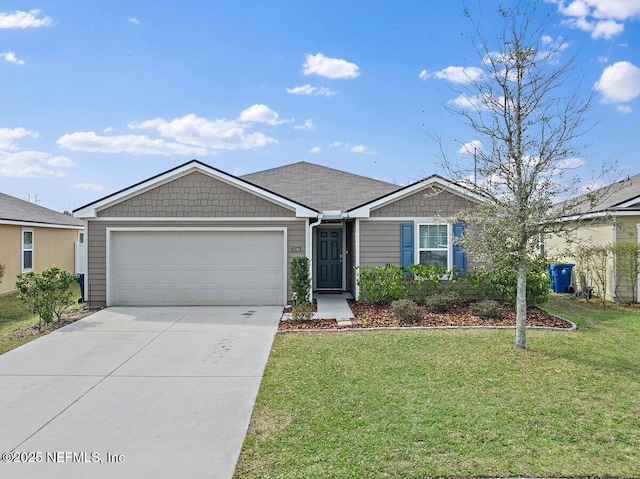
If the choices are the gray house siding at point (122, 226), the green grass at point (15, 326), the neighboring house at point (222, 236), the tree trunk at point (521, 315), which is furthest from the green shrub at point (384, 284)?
the green grass at point (15, 326)

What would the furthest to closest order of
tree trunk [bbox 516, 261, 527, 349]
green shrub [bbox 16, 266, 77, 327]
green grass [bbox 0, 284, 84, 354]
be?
green shrub [bbox 16, 266, 77, 327] → green grass [bbox 0, 284, 84, 354] → tree trunk [bbox 516, 261, 527, 349]

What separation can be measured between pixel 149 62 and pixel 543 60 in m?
9.94

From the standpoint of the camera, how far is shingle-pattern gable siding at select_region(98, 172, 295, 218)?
38.2ft

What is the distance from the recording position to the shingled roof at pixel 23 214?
15.1m

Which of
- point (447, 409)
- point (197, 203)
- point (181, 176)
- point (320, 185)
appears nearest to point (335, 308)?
point (197, 203)

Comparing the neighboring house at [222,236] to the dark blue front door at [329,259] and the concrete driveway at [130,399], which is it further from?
the concrete driveway at [130,399]

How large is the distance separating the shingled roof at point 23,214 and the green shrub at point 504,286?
48.1 ft

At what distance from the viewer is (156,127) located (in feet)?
48.7

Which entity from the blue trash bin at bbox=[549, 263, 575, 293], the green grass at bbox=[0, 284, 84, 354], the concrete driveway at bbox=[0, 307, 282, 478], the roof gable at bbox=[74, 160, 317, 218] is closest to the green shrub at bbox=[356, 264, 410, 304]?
the roof gable at bbox=[74, 160, 317, 218]

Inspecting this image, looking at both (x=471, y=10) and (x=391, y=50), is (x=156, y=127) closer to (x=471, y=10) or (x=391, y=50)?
(x=391, y=50)

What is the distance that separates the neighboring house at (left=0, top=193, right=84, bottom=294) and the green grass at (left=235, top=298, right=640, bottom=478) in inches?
474

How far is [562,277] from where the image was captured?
1434cm

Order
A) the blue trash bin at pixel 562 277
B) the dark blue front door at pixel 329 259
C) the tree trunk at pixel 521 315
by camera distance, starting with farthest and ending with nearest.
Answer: the blue trash bin at pixel 562 277, the dark blue front door at pixel 329 259, the tree trunk at pixel 521 315

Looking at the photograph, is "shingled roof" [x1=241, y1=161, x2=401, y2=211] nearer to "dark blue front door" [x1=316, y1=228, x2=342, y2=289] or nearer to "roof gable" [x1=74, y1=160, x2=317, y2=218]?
"dark blue front door" [x1=316, y1=228, x2=342, y2=289]
